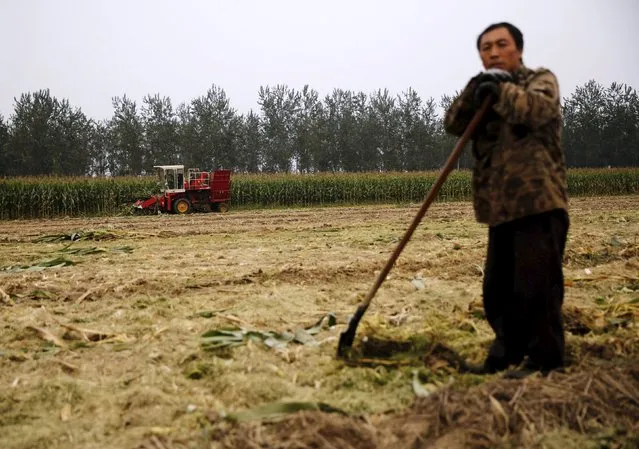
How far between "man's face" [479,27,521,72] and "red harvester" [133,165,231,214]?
1613 centimetres

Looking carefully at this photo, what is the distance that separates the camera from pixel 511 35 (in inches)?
99.3

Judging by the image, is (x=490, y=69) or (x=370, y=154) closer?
(x=490, y=69)

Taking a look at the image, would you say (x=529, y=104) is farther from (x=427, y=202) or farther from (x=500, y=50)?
(x=427, y=202)

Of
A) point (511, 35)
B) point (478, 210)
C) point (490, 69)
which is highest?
point (511, 35)

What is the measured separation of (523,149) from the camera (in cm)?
243

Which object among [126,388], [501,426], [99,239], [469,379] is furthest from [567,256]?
[99,239]

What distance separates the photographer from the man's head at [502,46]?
252 cm

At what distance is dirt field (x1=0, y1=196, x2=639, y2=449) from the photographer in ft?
6.46

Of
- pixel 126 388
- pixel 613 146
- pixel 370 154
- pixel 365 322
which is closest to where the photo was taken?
pixel 126 388

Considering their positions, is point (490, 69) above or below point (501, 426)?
above

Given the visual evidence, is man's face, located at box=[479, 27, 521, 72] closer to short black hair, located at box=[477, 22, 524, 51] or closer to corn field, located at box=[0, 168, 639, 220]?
short black hair, located at box=[477, 22, 524, 51]

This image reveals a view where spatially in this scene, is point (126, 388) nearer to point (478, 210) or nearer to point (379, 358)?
point (379, 358)

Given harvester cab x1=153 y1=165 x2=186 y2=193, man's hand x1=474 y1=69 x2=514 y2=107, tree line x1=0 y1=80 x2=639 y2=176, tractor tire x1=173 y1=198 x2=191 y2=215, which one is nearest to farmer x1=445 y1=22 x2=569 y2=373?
man's hand x1=474 y1=69 x2=514 y2=107

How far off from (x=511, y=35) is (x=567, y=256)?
13.8ft
